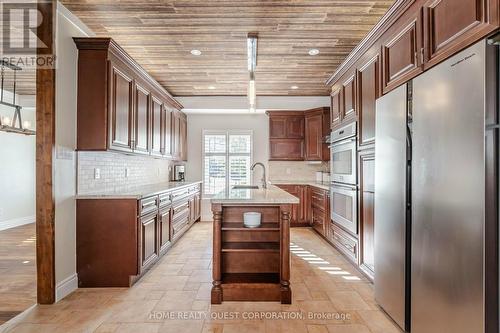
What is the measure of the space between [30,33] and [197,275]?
3.05 m

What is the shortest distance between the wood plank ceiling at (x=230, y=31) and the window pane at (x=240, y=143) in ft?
6.76

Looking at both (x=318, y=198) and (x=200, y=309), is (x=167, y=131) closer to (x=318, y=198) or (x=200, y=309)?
(x=318, y=198)

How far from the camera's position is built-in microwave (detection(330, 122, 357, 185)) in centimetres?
338

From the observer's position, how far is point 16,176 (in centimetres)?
595

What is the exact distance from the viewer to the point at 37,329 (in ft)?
7.18

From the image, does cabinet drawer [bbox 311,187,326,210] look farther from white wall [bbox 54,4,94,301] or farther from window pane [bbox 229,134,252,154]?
white wall [bbox 54,4,94,301]

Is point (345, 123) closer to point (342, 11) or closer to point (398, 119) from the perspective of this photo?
point (342, 11)

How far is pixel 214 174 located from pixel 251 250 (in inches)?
166

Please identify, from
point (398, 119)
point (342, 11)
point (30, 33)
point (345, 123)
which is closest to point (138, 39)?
point (30, 33)

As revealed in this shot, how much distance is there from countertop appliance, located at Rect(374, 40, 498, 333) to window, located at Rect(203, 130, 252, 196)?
455 centimetres

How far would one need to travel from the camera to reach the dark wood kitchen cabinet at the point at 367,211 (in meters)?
2.89

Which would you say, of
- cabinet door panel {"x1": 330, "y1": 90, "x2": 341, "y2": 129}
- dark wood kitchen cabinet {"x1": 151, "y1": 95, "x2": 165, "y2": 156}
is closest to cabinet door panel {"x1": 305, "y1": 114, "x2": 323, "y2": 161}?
cabinet door panel {"x1": 330, "y1": 90, "x2": 341, "y2": 129}

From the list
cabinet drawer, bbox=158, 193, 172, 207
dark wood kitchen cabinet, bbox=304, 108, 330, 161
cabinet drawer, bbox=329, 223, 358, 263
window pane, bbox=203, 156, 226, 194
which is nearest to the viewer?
cabinet drawer, bbox=329, 223, 358, 263

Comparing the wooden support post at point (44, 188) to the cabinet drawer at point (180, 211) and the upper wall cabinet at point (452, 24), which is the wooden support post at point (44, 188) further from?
the upper wall cabinet at point (452, 24)
